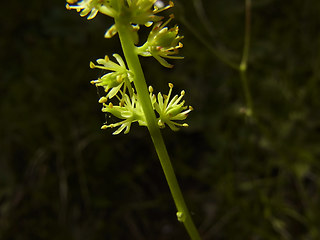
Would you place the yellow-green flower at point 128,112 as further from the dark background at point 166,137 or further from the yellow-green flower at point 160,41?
the dark background at point 166,137

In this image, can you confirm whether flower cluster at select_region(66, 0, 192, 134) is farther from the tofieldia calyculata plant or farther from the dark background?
the dark background

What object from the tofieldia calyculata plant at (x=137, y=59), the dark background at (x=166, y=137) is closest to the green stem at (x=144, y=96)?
the tofieldia calyculata plant at (x=137, y=59)

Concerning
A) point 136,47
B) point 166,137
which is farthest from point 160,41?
point 166,137

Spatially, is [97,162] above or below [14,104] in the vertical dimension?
below

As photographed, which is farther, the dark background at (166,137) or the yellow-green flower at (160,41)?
the dark background at (166,137)

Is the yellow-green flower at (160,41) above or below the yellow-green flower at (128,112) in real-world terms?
above

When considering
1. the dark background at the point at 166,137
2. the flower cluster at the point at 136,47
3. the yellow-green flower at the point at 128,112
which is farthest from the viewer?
the dark background at the point at 166,137

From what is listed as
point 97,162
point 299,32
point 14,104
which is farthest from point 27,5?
point 299,32

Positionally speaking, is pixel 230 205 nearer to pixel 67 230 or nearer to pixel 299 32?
pixel 67 230
